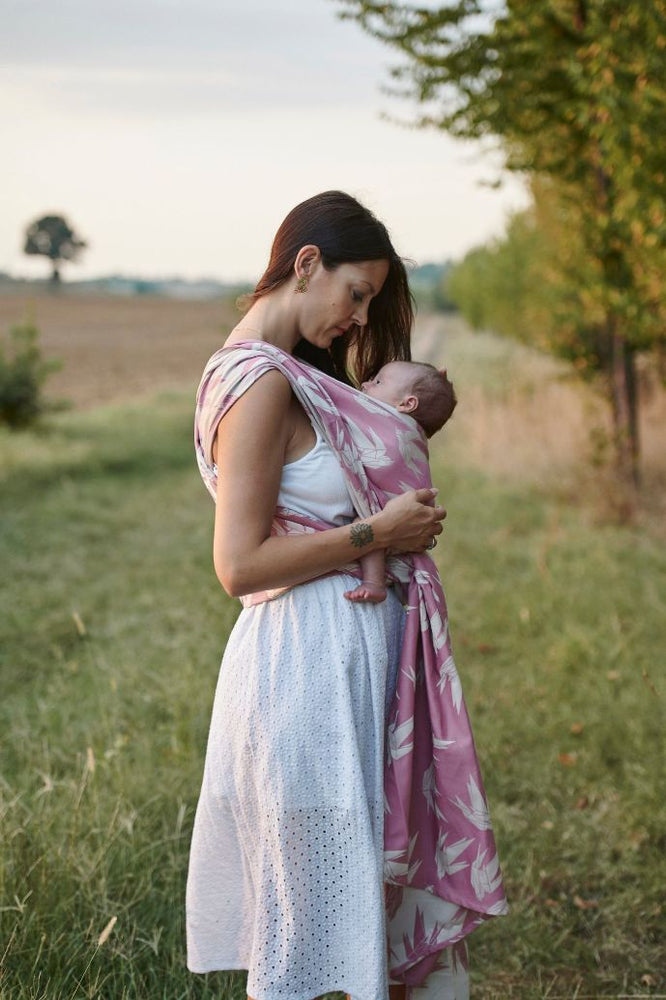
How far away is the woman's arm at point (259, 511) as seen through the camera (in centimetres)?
188

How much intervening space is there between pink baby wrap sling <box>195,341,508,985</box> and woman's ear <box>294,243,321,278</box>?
0.19m

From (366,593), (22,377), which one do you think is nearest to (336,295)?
(366,593)

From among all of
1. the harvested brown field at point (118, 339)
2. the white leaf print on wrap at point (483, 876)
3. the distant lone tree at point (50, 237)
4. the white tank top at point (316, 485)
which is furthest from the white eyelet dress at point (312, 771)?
the distant lone tree at point (50, 237)

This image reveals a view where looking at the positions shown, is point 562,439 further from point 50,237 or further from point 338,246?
point 50,237

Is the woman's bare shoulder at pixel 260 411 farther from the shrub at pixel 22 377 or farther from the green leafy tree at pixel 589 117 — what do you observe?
the shrub at pixel 22 377

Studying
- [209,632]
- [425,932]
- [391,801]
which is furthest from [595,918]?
[209,632]

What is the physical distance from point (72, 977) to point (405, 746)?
1.21 m

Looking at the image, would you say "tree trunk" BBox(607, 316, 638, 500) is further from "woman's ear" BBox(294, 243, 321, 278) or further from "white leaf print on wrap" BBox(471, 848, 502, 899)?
"woman's ear" BBox(294, 243, 321, 278)

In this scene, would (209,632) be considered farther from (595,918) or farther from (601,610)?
(595,918)

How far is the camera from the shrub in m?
13.2

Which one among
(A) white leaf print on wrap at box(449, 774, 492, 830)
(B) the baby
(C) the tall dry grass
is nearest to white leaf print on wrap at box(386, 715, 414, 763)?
(A) white leaf print on wrap at box(449, 774, 492, 830)

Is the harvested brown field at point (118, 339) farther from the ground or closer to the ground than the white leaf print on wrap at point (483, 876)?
farther from the ground

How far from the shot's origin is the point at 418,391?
2.16 meters

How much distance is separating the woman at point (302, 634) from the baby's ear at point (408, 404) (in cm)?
13
